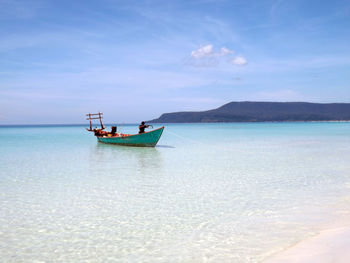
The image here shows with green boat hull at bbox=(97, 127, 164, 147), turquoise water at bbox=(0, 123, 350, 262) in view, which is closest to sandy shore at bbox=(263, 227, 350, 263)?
turquoise water at bbox=(0, 123, 350, 262)

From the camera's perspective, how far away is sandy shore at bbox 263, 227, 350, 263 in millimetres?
4207

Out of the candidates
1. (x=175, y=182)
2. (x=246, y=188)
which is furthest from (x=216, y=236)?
(x=175, y=182)

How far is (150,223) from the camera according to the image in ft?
21.8

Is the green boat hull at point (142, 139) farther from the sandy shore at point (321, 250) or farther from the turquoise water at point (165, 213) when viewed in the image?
the sandy shore at point (321, 250)

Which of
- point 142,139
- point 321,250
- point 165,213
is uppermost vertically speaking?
point 142,139

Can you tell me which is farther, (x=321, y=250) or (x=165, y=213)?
(x=165, y=213)

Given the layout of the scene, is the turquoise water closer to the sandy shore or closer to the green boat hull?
the sandy shore

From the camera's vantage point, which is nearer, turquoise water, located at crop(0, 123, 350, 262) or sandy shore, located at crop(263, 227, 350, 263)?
sandy shore, located at crop(263, 227, 350, 263)

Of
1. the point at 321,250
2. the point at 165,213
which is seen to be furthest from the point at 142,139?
the point at 321,250

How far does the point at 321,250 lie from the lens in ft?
15.0

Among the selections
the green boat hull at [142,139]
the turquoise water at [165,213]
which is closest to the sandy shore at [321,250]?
the turquoise water at [165,213]

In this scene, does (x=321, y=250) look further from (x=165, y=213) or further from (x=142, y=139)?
(x=142, y=139)

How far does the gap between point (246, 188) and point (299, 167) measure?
5433 millimetres

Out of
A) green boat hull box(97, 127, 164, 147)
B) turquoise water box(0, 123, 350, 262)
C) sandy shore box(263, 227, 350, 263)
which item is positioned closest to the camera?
sandy shore box(263, 227, 350, 263)
